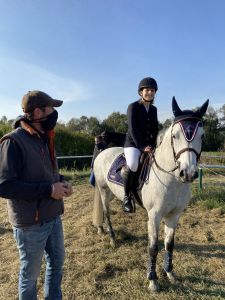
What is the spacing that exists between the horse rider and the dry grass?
2.64 ft

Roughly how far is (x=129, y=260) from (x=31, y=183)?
2.44 m

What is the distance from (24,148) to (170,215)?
86.9 inches

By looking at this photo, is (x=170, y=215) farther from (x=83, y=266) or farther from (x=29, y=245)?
(x=29, y=245)

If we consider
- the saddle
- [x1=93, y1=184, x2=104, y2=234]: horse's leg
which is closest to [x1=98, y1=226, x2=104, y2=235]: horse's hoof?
[x1=93, y1=184, x2=104, y2=234]: horse's leg

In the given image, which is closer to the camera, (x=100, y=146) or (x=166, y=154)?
(x=166, y=154)

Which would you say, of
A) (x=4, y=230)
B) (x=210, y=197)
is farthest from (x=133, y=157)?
(x=210, y=197)

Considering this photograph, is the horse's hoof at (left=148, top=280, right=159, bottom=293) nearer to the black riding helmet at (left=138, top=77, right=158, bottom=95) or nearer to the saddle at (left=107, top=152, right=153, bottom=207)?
the saddle at (left=107, top=152, right=153, bottom=207)

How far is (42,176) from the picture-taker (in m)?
2.31

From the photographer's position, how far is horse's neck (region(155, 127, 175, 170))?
335 cm

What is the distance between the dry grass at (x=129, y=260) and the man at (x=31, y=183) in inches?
52.8

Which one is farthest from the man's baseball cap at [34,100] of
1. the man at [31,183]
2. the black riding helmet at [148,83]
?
the black riding helmet at [148,83]

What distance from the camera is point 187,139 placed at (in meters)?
2.93

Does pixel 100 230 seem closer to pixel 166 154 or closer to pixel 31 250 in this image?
pixel 166 154

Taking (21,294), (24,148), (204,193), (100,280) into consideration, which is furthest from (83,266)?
(204,193)
